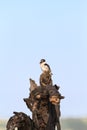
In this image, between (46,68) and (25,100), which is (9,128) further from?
(46,68)

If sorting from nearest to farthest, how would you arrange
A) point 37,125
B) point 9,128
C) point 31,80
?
point 9,128 → point 37,125 → point 31,80

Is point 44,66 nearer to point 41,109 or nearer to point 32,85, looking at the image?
point 32,85

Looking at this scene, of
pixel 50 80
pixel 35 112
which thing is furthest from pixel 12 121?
pixel 50 80

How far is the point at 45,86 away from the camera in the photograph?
59.4ft

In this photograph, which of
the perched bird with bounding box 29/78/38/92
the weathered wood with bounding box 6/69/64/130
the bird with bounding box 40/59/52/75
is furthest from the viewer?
the perched bird with bounding box 29/78/38/92

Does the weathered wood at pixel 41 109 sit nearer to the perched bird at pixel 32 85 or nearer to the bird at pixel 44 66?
the perched bird at pixel 32 85

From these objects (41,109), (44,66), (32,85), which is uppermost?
(44,66)

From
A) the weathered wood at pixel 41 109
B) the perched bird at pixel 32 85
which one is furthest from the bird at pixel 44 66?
the perched bird at pixel 32 85

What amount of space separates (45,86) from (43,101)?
2.32 ft

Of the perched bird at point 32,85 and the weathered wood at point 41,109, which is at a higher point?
the perched bird at point 32,85

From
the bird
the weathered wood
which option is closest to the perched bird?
the weathered wood

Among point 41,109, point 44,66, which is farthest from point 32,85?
point 41,109

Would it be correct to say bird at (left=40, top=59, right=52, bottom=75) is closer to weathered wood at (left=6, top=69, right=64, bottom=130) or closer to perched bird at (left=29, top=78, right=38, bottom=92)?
weathered wood at (left=6, top=69, right=64, bottom=130)

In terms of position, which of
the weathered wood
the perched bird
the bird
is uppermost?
the bird
